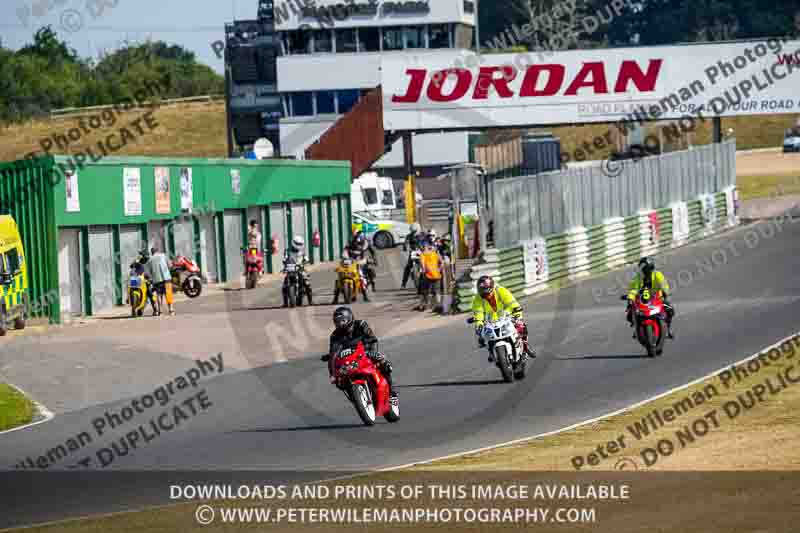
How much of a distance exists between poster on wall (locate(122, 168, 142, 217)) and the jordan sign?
19.7 metres

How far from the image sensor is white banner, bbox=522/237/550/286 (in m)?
34.2

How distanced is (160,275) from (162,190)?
6143 millimetres

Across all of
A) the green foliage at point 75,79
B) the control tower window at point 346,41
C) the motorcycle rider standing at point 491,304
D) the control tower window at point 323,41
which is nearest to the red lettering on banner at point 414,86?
the control tower window at point 346,41

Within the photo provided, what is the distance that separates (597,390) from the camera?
1923 centimetres

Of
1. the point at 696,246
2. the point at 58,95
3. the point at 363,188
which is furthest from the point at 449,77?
the point at 58,95

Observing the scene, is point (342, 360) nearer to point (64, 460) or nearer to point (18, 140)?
point (64, 460)

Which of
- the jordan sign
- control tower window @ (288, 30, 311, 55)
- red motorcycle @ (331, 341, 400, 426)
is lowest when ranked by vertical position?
red motorcycle @ (331, 341, 400, 426)

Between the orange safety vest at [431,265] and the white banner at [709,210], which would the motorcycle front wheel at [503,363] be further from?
the white banner at [709,210]

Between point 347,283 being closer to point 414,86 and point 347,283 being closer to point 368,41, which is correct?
point 414,86

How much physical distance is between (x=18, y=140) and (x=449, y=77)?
5075 centimetres

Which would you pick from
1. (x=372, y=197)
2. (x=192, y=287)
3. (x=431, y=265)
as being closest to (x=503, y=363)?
(x=431, y=265)

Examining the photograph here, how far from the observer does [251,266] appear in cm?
3925

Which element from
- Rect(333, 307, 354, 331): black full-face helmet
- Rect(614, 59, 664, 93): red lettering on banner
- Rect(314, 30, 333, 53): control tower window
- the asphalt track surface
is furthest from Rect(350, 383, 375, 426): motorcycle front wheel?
Rect(314, 30, 333, 53): control tower window

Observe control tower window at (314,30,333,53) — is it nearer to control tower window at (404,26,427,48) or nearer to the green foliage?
control tower window at (404,26,427,48)
